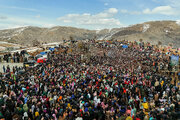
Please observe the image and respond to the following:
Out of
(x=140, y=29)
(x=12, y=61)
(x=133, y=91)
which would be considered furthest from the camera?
(x=140, y=29)

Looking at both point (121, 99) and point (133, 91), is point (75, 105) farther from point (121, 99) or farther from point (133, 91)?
point (133, 91)

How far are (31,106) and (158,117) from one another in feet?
28.1

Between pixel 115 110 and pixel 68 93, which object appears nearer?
pixel 115 110

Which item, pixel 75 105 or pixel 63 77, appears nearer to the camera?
pixel 75 105

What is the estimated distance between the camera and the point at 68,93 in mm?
12180

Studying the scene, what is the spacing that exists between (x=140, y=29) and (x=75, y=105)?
147374mm

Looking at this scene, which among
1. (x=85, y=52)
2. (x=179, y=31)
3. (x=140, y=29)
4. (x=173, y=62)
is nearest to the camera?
(x=173, y=62)

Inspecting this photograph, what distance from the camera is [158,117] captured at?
9.09 metres

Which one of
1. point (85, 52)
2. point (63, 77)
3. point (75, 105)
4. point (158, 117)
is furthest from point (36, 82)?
point (85, 52)

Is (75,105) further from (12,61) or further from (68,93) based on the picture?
(12,61)

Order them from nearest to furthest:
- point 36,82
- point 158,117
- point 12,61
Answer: point 158,117
point 36,82
point 12,61

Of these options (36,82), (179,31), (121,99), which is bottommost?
(121,99)

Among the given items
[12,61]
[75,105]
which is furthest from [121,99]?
[12,61]

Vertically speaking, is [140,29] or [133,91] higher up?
[140,29]
